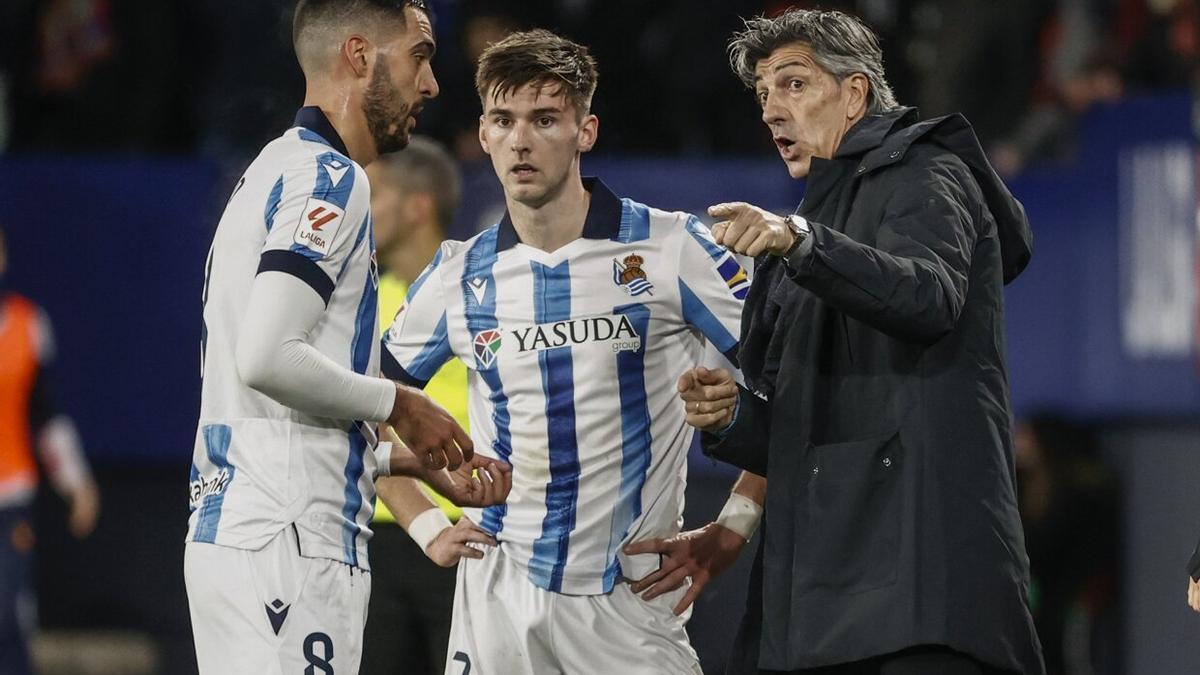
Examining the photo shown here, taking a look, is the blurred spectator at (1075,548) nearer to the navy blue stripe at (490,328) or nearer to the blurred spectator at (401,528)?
the blurred spectator at (401,528)

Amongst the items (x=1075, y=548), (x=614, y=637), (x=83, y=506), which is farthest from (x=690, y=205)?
(x=614, y=637)

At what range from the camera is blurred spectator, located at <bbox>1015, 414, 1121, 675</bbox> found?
8297 millimetres

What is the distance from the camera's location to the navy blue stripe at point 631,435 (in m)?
4.55

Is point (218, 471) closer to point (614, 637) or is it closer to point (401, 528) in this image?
point (614, 637)

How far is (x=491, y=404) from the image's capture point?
4.66 m

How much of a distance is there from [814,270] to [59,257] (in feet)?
19.9

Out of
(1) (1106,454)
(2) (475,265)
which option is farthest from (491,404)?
(1) (1106,454)

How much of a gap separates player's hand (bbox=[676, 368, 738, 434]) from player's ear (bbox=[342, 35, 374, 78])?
3.45ft

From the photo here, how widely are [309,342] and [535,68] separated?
1.12 meters

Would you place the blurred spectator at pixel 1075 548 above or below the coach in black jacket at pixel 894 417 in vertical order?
below

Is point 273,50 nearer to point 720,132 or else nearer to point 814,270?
point 720,132

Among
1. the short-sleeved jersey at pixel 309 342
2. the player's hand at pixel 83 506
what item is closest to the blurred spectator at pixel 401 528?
the short-sleeved jersey at pixel 309 342

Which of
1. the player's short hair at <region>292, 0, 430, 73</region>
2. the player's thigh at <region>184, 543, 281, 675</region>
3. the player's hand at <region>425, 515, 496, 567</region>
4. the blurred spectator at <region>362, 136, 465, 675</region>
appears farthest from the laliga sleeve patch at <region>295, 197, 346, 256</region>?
the blurred spectator at <region>362, 136, 465, 675</region>

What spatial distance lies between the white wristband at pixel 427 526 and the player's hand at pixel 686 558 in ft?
1.70
